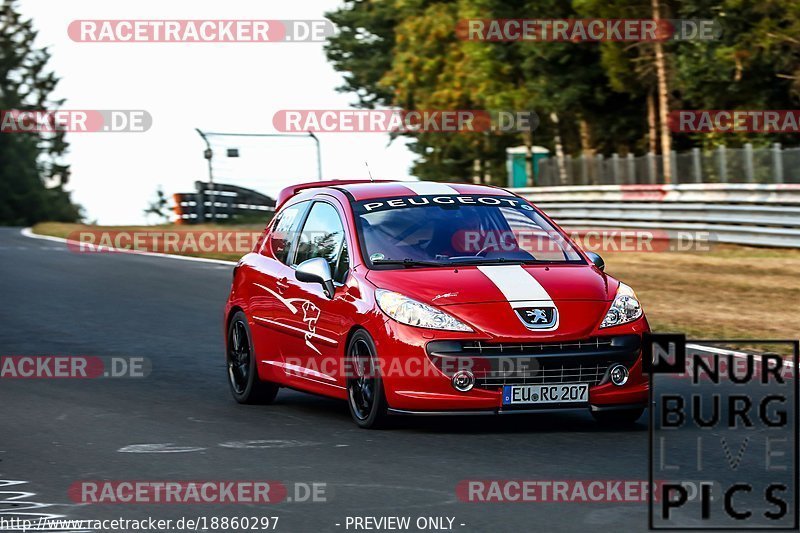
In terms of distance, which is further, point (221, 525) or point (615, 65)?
point (615, 65)

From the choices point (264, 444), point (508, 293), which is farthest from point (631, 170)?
point (264, 444)

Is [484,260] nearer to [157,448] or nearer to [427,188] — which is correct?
[427,188]

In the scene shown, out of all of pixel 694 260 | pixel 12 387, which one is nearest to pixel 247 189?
pixel 694 260

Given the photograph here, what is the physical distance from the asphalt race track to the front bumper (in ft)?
0.69

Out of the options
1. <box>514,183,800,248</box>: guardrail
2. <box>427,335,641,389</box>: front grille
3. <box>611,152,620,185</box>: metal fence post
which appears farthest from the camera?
<box>611,152,620,185</box>: metal fence post

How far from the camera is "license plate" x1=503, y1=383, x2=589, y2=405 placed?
30.5ft

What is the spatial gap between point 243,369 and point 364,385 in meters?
2.03

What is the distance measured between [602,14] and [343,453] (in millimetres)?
31053

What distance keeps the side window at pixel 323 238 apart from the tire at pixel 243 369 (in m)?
0.83

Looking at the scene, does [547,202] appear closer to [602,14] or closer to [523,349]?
[602,14]

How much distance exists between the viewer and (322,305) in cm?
1037

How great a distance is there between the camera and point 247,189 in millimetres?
37469

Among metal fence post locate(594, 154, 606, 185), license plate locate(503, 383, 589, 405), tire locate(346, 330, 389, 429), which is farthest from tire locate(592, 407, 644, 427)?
metal fence post locate(594, 154, 606, 185)

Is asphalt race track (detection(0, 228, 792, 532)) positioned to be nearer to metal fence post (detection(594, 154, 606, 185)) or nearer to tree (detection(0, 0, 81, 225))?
metal fence post (detection(594, 154, 606, 185))
